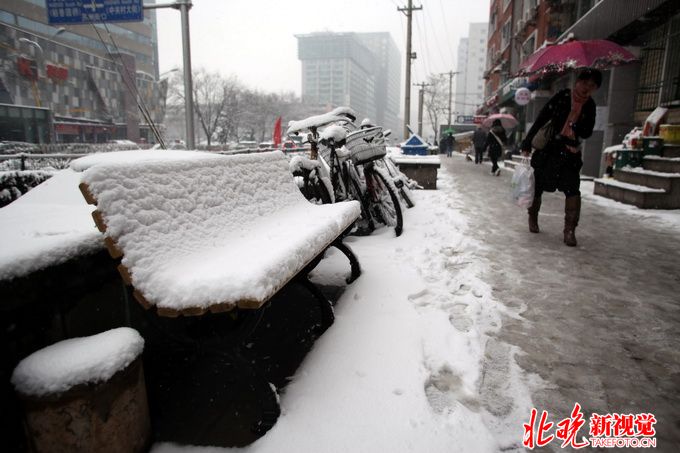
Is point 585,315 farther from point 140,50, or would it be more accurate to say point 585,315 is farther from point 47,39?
point 140,50

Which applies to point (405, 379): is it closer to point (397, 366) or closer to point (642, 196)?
point (397, 366)

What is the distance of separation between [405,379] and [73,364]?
4.91 feet

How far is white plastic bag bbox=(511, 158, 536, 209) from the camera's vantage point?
5.04 metres

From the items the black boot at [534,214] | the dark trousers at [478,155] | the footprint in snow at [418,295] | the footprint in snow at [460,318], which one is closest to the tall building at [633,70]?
the dark trousers at [478,155]

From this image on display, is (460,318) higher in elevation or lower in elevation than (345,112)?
lower

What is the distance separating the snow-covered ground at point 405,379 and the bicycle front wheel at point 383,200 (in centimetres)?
138

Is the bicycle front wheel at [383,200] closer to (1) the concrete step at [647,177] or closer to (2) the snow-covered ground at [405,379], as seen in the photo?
(2) the snow-covered ground at [405,379]

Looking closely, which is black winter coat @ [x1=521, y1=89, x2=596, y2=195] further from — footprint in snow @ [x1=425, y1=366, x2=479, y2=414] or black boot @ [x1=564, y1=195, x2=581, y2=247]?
footprint in snow @ [x1=425, y1=366, x2=479, y2=414]

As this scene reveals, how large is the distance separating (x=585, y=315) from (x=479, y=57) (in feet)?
544

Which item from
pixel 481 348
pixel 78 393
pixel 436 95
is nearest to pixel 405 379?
pixel 481 348

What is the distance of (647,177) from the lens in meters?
7.48

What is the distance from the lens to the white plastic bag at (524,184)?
504 cm

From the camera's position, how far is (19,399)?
1.40m

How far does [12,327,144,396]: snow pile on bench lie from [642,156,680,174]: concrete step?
8943 millimetres
